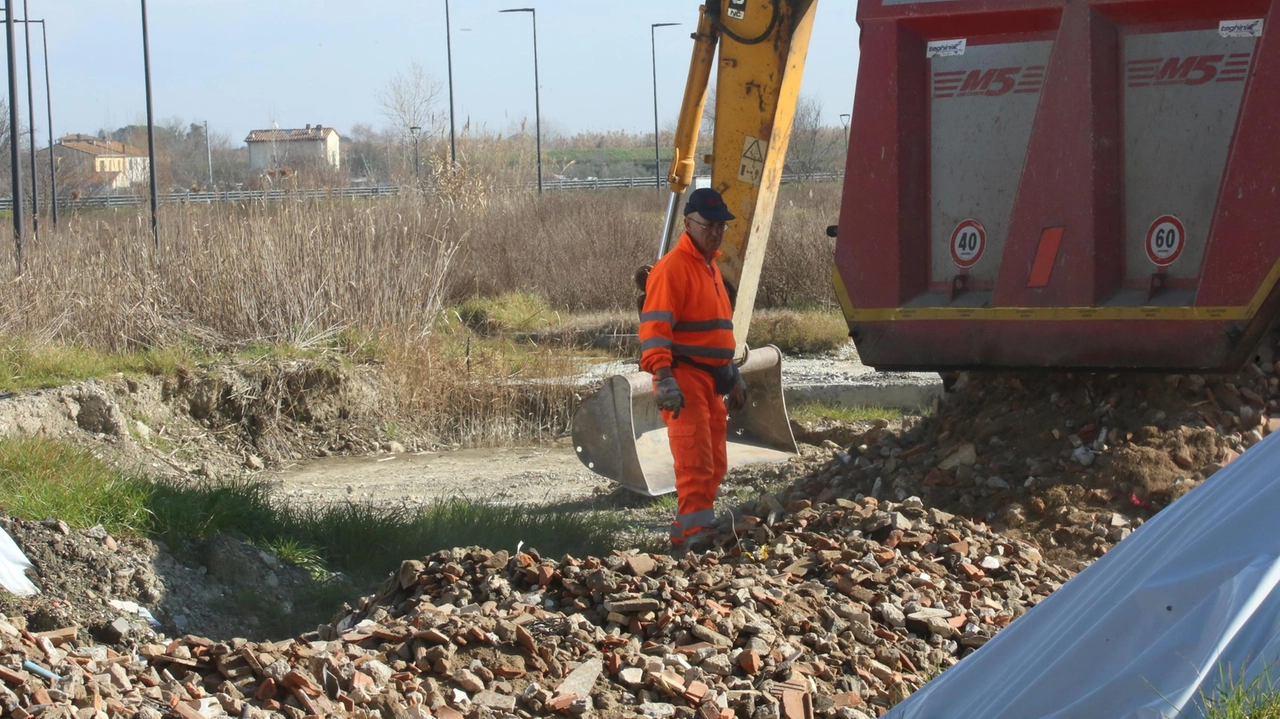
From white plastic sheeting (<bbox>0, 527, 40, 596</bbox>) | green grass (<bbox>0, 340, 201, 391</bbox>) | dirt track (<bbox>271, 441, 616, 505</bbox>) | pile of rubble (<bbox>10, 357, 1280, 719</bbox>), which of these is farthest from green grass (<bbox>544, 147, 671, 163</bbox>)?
white plastic sheeting (<bbox>0, 527, 40, 596</bbox>)

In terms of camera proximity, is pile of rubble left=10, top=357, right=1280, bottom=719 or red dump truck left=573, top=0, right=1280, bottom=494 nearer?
pile of rubble left=10, top=357, right=1280, bottom=719

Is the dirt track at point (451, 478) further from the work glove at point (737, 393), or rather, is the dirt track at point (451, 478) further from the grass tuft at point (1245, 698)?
the grass tuft at point (1245, 698)

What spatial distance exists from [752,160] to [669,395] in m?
1.83

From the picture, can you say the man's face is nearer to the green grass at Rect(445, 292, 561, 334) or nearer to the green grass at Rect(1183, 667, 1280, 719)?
the green grass at Rect(1183, 667, 1280, 719)

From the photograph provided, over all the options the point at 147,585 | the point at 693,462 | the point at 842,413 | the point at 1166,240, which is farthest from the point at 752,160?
the point at 842,413

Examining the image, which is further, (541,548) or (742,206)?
(742,206)

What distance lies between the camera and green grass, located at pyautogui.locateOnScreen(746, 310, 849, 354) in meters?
16.0

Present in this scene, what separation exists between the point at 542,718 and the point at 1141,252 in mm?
3630

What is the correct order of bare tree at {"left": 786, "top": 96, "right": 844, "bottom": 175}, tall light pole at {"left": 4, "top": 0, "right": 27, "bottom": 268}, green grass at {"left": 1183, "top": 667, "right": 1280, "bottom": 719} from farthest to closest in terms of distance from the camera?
bare tree at {"left": 786, "top": 96, "right": 844, "bottom": 175} → tall light pole at {"left": 4, "top": 0, "right": 27, "bottom": 268} → green grass at {"left": 1183, "top": 667, "right": 1280, "bottom": 719}

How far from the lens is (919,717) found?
2988 mm

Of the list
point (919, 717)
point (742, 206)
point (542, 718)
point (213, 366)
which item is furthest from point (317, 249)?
point (919, 717)

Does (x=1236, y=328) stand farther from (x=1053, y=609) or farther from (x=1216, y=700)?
(x=1216, y=700)

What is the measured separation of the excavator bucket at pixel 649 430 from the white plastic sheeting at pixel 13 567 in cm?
326

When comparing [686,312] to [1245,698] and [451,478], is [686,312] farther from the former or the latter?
[1245,698]
